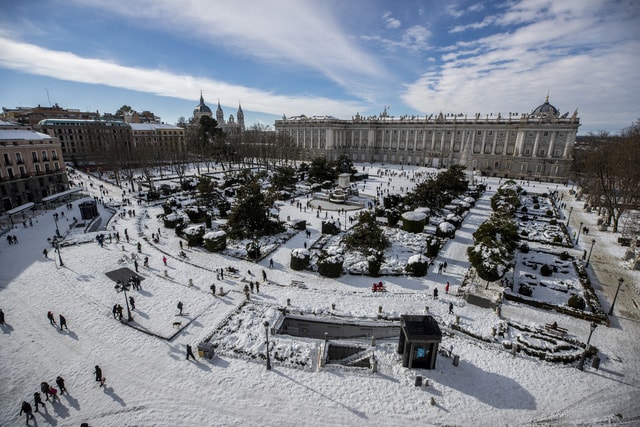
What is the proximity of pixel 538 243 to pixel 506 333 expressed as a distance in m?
17.8

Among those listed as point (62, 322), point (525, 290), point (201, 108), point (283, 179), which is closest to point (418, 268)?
point (525, 290)

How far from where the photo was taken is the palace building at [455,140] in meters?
66.8

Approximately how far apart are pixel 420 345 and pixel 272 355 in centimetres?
698

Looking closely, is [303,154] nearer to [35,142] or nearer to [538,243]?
[35,142]

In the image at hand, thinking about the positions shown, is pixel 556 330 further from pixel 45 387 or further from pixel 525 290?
pixel 45 387

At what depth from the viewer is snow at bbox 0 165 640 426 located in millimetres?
Answer: 11961

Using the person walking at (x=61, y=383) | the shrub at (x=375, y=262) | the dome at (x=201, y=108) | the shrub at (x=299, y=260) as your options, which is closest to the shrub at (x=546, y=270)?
the shrub at (x=375, y=262)

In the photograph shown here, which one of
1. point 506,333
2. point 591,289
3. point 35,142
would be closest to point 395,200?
point 591,289

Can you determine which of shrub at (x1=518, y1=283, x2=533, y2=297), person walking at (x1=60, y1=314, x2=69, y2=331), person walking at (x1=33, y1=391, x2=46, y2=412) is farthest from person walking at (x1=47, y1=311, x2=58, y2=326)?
shrub at (x1=518, y1=283, x2=533, y2=297)

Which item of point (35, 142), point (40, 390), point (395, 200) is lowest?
point (40, 390)

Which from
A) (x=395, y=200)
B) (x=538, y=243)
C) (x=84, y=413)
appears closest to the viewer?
(x=84, y=413)

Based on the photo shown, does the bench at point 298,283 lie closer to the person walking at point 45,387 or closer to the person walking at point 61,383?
the person walking at point 61,383

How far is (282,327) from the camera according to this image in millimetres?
17438

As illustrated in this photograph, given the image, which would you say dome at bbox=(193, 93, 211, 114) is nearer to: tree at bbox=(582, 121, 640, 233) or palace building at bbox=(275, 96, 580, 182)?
palace building at bbox=(275, 96, 580, 182)
